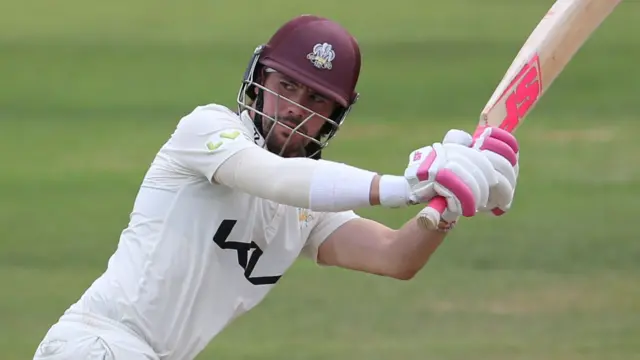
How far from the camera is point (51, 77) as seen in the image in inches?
594

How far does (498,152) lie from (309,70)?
774 millimetres

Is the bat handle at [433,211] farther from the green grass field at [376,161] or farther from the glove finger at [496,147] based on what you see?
the green grass field at [376,161]

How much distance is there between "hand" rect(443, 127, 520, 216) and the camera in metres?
3.53

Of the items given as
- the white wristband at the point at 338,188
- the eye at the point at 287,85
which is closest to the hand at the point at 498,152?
the white wristband at the point at 338,188

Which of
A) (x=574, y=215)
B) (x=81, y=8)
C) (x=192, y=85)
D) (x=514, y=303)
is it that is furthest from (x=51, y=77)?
(x=514, y=303)

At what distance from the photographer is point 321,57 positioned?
4078 millimetres

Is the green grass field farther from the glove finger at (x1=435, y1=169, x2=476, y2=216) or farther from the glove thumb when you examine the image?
the glove finger at (x1=435, y1=169, x2=476, y2=216)

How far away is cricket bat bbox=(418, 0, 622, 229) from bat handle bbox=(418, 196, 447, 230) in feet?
2.06

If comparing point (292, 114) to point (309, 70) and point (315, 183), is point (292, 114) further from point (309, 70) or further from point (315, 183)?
point (315, 183)

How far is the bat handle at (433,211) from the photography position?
3.39 metres

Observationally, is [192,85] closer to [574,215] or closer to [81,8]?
[81,8]

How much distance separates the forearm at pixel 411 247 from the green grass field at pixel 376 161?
239 centimetres

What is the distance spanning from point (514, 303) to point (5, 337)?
110 inches

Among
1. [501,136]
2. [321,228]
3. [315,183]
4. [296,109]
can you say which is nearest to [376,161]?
[321,228]
